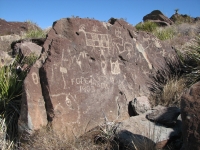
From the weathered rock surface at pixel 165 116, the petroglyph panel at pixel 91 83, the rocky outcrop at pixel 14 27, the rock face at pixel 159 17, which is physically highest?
the rock face at pixel 159 17

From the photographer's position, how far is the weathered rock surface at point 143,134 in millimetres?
3597

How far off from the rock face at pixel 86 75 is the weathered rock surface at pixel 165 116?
0.76 m

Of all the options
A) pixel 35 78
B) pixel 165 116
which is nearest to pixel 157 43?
pixel 165 116

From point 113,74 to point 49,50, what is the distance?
1.37m

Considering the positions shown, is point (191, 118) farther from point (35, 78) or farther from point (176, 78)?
point (176, 78)

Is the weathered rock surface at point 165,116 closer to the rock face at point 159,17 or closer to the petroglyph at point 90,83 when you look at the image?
the petroglyph at point 90,83

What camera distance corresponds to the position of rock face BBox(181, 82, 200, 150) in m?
2.50

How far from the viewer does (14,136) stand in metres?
4.41

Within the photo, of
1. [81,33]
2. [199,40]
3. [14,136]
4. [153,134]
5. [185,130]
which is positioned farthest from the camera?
[199,40]

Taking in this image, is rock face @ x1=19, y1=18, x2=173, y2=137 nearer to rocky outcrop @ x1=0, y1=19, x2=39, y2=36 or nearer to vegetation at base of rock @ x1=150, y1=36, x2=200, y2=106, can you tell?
vegetation at base of rock @ x1=150, y1=36, x2=200, y2=106

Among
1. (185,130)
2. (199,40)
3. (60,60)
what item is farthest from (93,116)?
(199,40)

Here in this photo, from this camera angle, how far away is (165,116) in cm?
423

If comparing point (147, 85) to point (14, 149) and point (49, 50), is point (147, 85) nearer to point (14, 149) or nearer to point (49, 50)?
point (49, 50)

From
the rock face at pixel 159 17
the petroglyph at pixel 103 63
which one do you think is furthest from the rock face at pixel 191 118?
the rock face at pixel 159 17
